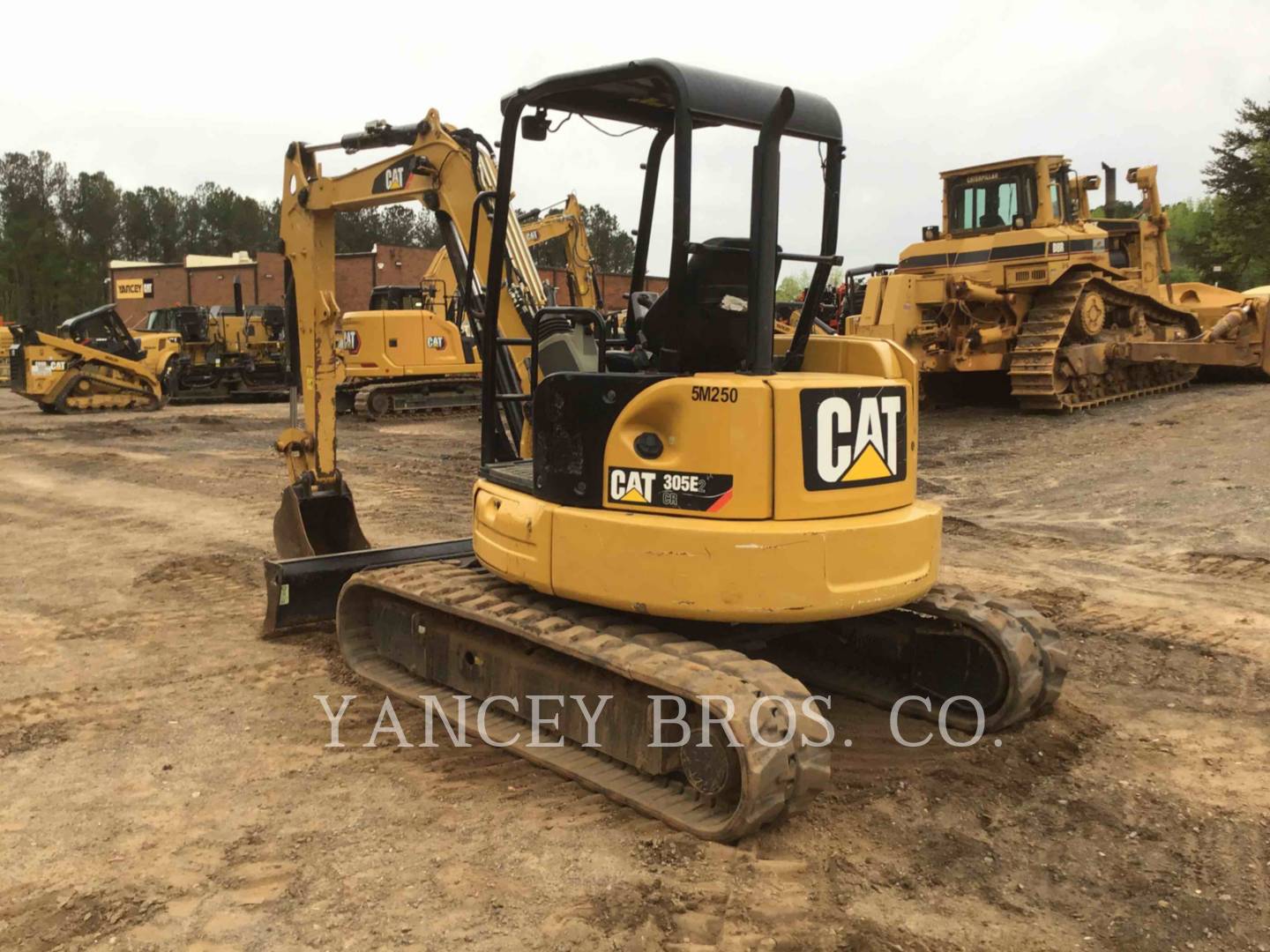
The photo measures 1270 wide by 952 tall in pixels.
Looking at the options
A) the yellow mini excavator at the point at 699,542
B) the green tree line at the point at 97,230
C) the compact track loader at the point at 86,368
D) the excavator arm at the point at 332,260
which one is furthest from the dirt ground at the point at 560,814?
the green tree line at the point at 97,230

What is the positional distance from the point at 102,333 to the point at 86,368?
1.22m

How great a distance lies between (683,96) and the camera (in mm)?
4203

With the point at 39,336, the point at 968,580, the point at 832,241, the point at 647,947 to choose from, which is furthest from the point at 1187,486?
the point at 39,336

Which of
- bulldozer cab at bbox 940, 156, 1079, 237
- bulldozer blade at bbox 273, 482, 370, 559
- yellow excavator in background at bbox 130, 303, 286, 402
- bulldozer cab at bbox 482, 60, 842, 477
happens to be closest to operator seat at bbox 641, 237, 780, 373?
bulldozer cab at bbox 482, 60, 842, 477

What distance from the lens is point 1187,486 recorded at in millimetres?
10523

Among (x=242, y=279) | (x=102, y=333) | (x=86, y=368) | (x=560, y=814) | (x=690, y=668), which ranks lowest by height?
(x=560, y=814)

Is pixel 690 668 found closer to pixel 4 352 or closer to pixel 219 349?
pixel 219 349

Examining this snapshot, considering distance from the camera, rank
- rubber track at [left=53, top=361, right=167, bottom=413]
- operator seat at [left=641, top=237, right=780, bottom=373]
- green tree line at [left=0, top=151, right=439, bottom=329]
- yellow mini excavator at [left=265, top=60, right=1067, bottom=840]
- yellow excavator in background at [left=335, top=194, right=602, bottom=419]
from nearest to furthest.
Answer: yellow mini excavator at [left=265, top=60, right=1067, bottom=840] → operator seat at [left=641, top=237, right=780, bottom=373] → yellow excavator in background at [left=335, top=194, right=602, bottom=419] → rubber track at [left=53, top=361, right=167, bottom=413] → green tree line at [left=0, top=151, right=439, bottom=329]

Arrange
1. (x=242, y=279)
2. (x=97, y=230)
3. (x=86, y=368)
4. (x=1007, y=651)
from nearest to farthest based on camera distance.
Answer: (x=1007, y=651)
(x=86, y=368)
(x=242, y=279)
(x=97, y=230)

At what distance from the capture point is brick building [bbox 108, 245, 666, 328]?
145 ft

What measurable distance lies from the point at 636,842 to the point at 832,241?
266cm

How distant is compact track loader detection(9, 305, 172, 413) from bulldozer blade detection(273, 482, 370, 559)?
727 inches

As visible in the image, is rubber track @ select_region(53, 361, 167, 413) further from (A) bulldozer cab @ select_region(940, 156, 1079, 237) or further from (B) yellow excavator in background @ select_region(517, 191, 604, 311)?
(A) bulldozer cab @ select_region(940, 156, 1079, 237)

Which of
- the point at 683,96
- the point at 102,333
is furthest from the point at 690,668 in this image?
the point at 102,333
